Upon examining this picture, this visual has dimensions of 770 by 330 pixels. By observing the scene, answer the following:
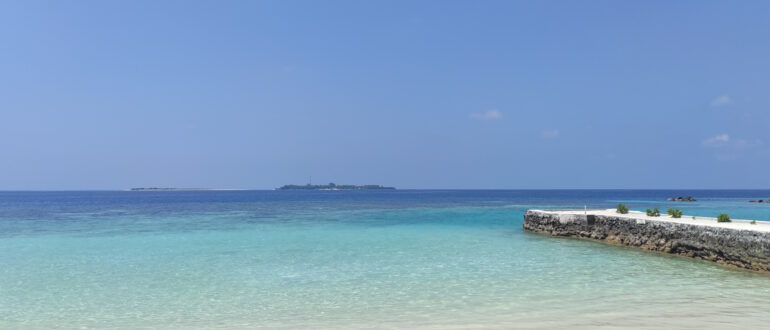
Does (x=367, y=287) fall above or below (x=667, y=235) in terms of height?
below

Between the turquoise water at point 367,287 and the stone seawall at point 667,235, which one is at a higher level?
the stone seawall at point 667,235

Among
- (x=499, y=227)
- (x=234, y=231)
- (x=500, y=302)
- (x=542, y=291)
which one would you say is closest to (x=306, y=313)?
(x=500, y=302)

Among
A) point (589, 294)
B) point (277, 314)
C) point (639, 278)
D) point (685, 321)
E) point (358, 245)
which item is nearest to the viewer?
point (685, 321)

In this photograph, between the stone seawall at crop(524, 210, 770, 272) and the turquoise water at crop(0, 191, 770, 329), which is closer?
the turquoise water at crop(0, 191, 770, 329)

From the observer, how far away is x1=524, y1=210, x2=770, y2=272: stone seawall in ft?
60.6

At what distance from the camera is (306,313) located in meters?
12.1

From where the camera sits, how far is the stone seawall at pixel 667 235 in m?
18.5

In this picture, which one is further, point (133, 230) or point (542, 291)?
point (133, 230)

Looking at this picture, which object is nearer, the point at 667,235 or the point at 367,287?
the point at 367,287

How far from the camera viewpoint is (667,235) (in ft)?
76.9

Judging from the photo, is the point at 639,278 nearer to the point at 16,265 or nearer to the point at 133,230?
the point at 16,265

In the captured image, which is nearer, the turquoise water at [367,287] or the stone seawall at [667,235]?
the turquoise water at [367,287]

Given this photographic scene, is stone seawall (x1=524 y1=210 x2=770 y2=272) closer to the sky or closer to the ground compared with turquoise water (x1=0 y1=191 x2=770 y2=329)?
closer to the sky

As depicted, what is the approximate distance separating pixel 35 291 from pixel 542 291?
1409cm
